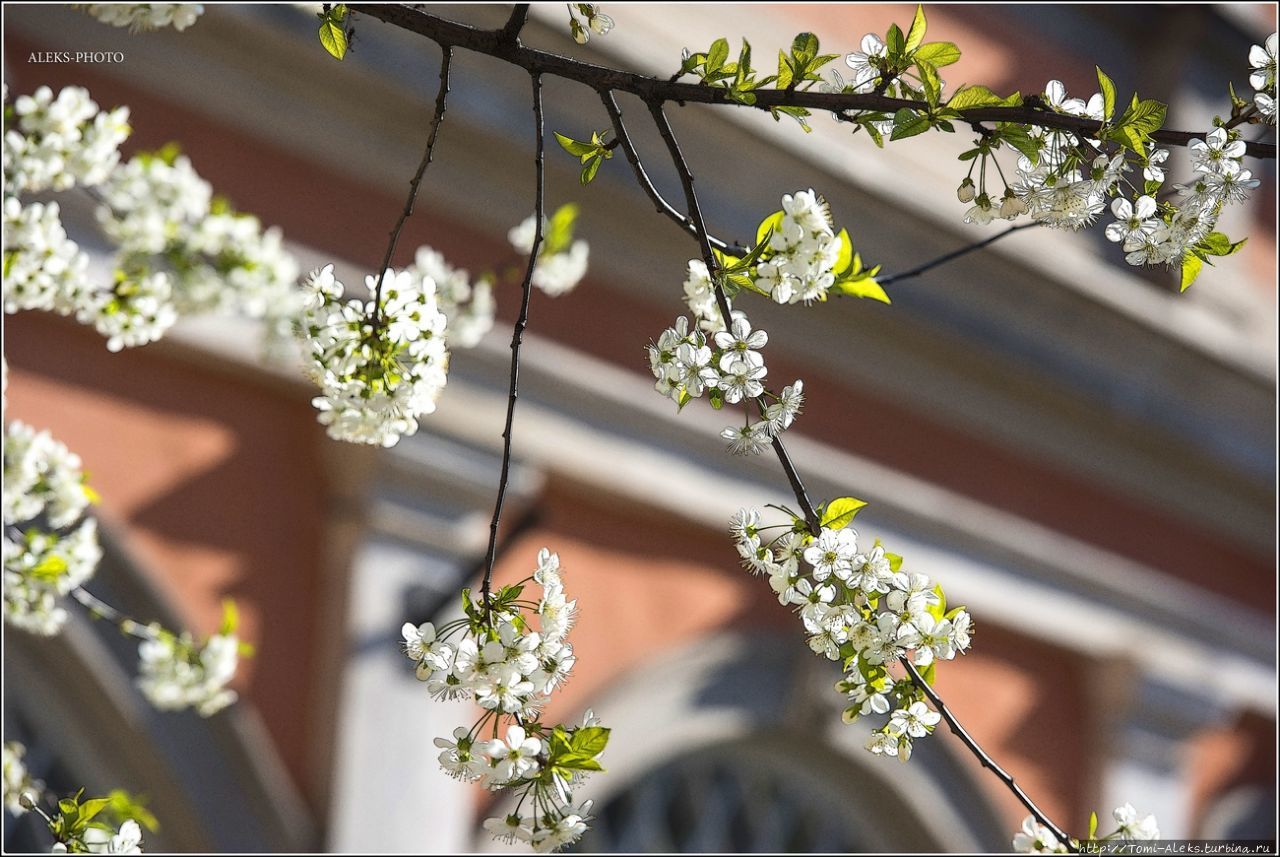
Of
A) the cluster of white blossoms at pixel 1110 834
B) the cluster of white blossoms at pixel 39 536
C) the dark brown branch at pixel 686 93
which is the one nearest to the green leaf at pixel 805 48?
the dark brown branch at pixel 686 93

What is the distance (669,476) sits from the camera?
4.05 metres

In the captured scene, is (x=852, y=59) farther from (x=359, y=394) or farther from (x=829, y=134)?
(x=829, y=134)

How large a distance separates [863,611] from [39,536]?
1416mm

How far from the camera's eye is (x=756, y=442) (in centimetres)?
156

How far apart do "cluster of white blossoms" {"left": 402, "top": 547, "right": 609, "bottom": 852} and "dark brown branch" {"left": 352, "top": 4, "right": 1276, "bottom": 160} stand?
1.61ft

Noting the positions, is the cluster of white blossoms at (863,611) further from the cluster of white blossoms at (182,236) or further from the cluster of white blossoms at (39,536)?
the cluster of white blossoms at (182,236)

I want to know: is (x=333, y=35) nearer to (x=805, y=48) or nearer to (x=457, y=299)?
(x=805, y=48)

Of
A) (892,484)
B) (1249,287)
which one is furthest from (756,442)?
(1249,287)

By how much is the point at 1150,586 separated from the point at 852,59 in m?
4.05

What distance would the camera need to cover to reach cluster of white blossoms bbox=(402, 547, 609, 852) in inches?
57.2

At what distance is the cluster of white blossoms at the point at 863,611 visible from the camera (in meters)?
1.51

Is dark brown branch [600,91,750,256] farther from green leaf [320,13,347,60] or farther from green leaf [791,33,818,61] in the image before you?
green leaf [320,13,347,60]

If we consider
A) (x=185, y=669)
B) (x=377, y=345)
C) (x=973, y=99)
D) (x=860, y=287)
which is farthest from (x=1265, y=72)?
(x=185, y=669)

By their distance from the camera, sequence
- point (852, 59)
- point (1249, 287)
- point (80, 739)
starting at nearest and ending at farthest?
point (852, 59) < point (80, 739) < point (1249, 287)
